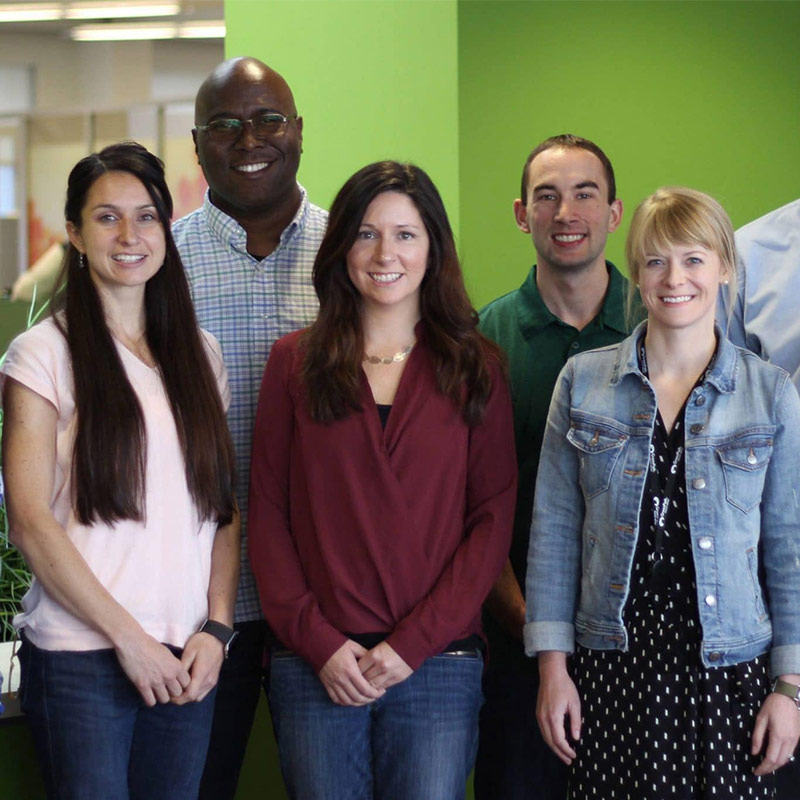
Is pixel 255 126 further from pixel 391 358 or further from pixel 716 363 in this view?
pixel 716 363

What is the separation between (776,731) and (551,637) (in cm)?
42

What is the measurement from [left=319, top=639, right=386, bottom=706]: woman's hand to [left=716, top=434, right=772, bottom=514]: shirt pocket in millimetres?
716

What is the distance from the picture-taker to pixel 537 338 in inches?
106

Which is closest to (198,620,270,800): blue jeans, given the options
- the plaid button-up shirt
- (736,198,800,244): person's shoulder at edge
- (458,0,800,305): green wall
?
the plaid button-up shirt

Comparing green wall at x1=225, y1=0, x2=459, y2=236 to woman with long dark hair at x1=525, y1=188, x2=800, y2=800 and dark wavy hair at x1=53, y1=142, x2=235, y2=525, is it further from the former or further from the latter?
woman with long dark hair at x1=525, y1=188, x2=800, y2=800

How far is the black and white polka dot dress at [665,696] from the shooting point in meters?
1.96

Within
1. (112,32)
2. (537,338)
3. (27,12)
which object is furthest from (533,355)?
(27,12)

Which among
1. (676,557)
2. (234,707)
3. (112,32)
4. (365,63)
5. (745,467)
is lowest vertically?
(234,707)

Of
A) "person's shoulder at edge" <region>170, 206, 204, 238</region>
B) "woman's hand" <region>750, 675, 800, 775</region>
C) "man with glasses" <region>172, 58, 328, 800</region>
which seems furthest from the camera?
"person's shoulder at edge" <region>170, 206, 204, 238</region>

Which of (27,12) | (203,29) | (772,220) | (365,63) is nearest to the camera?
(772,220)

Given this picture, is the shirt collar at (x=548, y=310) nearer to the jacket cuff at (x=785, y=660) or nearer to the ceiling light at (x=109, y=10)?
the jacket cuff at (x=785, y=660)

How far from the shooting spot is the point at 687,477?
202 cm

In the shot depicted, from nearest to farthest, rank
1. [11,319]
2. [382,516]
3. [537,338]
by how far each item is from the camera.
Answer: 1. [382,516]
2. [537,338]
3. [11,319]

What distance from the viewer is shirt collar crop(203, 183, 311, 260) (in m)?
2.65
